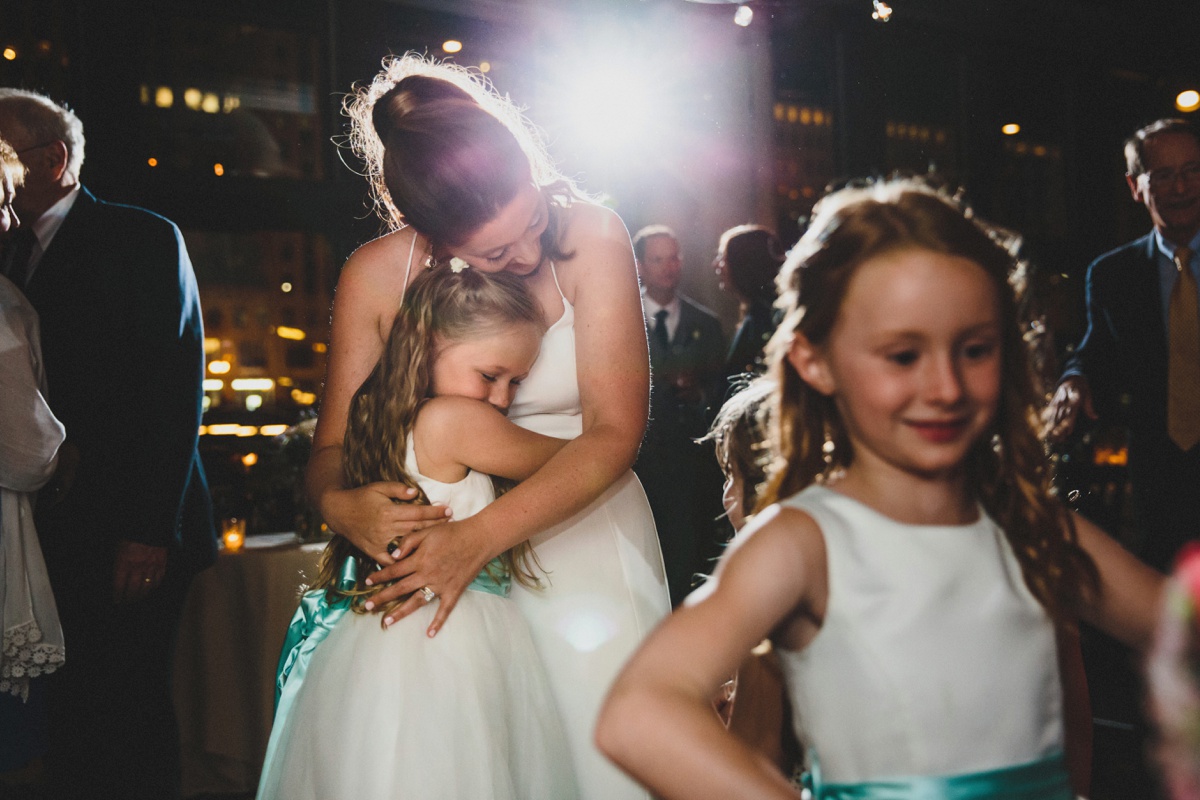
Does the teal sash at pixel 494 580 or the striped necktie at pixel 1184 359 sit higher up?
the striped necktie at pixel 1184 359

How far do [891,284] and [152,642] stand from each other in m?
2.15

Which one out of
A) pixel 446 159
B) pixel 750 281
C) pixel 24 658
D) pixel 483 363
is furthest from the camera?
pixel 750 281

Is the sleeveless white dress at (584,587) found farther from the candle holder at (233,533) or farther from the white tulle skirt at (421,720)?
the candle holder at (233,533)

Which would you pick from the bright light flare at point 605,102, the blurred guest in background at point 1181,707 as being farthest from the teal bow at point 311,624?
the bright light flare at point 605,102

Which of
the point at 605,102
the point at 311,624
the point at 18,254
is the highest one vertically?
the point at 605,102

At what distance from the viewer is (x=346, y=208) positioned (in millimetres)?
5488

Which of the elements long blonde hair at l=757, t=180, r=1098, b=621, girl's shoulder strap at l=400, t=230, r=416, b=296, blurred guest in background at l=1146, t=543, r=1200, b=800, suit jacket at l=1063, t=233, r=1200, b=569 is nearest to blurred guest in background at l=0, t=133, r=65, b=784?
girl's shoulder strap at l=400, t=230, r=416, b=296

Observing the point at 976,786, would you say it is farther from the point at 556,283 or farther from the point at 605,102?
the point at 605,102

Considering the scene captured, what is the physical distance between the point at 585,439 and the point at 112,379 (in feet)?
4.70

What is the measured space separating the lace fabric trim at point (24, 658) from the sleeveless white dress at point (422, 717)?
2.58 feet

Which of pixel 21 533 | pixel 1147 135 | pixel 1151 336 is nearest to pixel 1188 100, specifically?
pixel 1147 135

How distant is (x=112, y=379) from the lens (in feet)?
8.08

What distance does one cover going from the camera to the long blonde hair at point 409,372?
5.37 ft

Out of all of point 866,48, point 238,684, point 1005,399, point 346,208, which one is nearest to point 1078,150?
point 866,48
